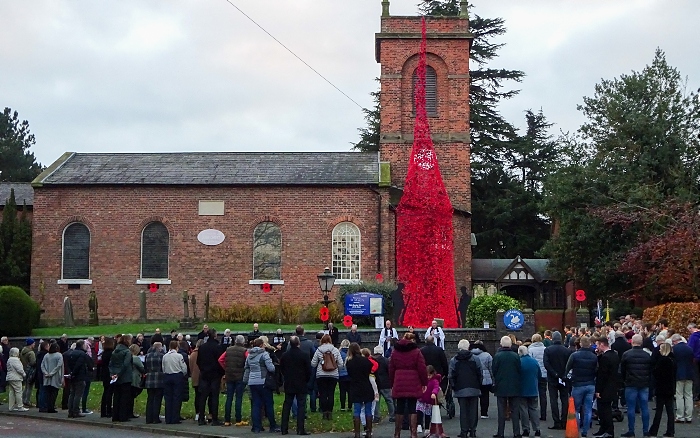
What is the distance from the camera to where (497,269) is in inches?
A: 1736

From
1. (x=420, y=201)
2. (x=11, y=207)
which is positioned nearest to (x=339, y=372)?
(x=420, y=201)

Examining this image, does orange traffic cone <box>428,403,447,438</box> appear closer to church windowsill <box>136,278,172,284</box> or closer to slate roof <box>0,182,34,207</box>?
church windowsill <box>136,278,172,284</box>

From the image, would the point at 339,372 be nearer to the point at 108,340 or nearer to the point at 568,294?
the point at 108,340

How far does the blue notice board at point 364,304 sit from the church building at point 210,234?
12.7ft

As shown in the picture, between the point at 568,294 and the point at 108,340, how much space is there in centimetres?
3136

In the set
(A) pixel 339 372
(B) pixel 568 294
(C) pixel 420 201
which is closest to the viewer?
(A) pixel 339 372

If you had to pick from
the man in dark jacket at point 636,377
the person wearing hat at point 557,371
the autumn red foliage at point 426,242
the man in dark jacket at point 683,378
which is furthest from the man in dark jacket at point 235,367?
the autumn red foliage at point 426,242

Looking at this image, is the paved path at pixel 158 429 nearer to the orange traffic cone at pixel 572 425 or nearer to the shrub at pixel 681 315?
the orange traffic cone at pixel 572 425

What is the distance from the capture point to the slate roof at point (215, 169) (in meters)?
35.6

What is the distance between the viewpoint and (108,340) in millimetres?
17656

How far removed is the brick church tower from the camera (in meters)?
37.7

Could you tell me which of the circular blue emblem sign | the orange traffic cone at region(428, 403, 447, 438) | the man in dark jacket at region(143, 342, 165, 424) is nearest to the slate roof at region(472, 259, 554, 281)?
the circular blue emblem sign

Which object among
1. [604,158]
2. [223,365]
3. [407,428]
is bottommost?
[407,428]

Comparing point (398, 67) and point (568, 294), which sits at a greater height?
point (398, 67)
